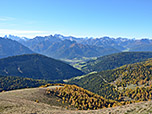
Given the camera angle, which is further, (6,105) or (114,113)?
(6,105)

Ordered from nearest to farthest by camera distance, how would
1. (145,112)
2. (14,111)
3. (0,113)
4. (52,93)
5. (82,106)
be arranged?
(145,112), (0,113), (14,111), (82,106), (52,93)

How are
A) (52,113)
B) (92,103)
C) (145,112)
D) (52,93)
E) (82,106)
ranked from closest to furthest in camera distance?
(145,112)
(52,113)
(82,106)
(92,103)
(52,93)

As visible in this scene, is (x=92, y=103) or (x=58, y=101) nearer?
(x=58, y=101)

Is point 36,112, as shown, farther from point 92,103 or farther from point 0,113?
point 92,103

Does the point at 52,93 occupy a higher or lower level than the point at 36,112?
lower

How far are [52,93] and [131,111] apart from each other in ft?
234

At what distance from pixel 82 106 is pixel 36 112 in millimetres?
44609

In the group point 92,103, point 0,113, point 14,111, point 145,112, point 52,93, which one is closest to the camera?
point 145,112

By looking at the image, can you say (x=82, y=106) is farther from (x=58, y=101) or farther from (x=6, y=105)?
(x=6, y=105)

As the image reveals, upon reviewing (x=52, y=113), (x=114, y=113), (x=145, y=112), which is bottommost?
(x=52, y=113)

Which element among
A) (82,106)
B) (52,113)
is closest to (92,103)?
(82,106)

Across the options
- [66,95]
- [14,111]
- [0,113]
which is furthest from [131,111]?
[66,95]

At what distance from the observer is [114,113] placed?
52062 millimetres

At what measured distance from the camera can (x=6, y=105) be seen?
5778 cm
